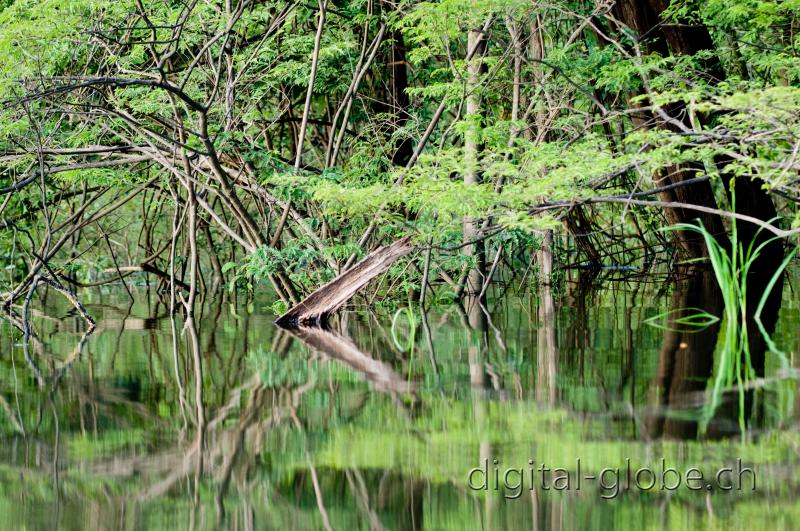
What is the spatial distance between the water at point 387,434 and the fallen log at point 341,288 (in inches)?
40.0

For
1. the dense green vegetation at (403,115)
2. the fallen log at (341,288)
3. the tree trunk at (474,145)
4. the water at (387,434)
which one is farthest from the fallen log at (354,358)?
the tree trunk at (474,145)

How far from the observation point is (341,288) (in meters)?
6.62

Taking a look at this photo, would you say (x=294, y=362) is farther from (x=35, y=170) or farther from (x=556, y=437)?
(x=35, y=170)

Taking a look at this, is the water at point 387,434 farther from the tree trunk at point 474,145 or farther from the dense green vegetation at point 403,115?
the tree trunk at point 474,145

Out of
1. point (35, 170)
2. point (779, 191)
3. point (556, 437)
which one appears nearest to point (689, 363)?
point (556, 437)

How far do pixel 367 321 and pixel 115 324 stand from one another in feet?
5.72

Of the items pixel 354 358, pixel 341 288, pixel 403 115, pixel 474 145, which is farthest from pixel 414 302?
pixel 354 358

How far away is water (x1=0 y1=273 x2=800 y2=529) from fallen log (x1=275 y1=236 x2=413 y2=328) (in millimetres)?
1015

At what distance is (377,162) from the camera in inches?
325

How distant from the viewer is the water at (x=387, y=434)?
2.21 m

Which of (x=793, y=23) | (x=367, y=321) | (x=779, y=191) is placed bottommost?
(x=367, y=321)

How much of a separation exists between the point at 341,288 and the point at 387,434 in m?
3.67

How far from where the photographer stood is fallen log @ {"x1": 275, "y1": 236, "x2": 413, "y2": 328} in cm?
651

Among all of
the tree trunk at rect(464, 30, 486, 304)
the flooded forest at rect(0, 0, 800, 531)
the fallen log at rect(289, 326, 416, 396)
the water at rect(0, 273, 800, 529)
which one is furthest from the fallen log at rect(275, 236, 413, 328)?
the water at rect(0, 273, 800, 529)
